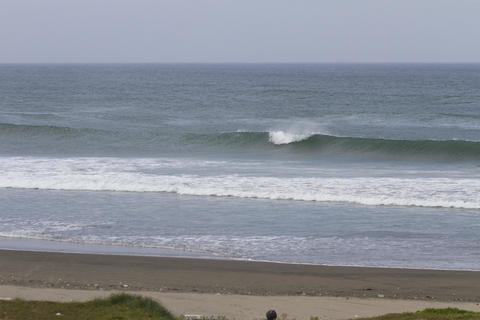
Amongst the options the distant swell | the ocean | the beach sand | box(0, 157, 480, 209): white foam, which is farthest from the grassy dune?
the distant swell

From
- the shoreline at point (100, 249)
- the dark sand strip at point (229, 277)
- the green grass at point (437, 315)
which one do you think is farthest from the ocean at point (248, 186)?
the green grass at point (437, 315)

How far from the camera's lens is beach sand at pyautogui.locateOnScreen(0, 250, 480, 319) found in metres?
12.2

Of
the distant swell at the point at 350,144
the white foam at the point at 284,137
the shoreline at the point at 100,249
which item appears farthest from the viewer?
the white foam at the point at 284,137

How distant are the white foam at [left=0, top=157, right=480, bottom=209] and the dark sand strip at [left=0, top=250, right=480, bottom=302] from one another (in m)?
7.73

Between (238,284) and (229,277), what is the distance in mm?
476

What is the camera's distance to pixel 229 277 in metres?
14.0

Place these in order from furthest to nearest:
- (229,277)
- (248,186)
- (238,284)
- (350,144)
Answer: (350,144), (248,186), (229,277), (238,284)

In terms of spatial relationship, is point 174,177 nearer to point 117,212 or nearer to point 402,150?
point 117,212

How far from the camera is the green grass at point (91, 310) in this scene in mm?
10359

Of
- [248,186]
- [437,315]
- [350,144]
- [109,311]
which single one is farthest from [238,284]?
[350,144]

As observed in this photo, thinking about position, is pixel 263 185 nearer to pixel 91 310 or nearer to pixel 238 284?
pixel 238 284

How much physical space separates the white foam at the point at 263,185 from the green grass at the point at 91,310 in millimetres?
12127

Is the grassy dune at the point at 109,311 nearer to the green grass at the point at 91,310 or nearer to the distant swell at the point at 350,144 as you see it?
the green grass at the point at 91,310

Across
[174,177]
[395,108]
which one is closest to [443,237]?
[174,177]
